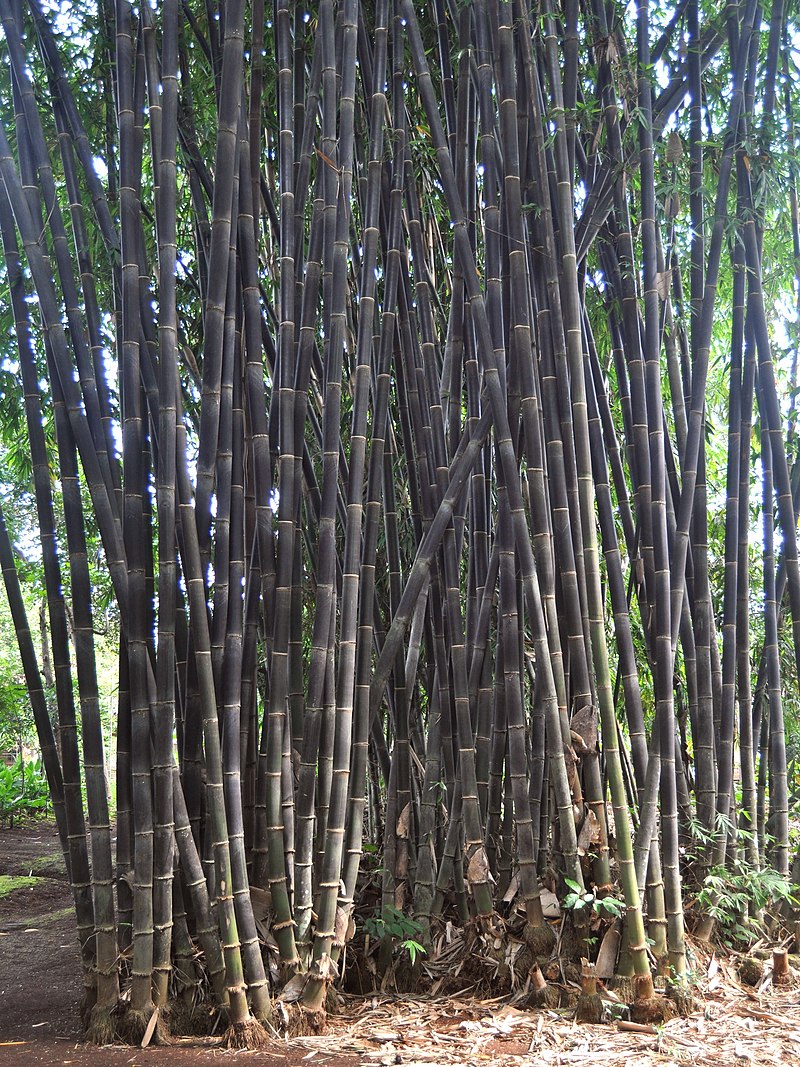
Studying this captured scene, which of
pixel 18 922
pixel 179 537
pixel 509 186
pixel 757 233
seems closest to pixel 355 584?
pixel 179 537

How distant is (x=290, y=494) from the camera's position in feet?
7.01

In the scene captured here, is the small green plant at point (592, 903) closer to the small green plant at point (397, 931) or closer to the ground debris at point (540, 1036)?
the ground debris at point (540, 1036)

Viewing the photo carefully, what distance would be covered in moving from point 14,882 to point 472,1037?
3229 mm

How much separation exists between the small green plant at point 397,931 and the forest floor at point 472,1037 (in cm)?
12

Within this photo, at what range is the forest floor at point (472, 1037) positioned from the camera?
6.06ft

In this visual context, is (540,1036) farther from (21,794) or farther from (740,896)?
(21,794)

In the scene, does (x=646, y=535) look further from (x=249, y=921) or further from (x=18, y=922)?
(x=18, y=922)

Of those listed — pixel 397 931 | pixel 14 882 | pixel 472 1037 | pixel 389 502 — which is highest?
pixel 389 502

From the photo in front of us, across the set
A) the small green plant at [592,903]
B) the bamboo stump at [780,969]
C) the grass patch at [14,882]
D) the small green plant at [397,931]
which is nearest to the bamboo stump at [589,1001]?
the small green plant at [592,903]

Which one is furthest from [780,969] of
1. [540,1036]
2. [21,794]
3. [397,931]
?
[21,794]

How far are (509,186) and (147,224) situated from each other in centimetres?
140

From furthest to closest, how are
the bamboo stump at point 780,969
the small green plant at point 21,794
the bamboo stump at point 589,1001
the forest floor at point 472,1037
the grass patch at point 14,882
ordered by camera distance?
the small green plant at point 21,794, the grass patch at point 14,882, the bamboo stump at point 780,969, the bamboo stump at point 589,1001, the forest floor at point 472,1037

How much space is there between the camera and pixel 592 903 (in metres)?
2.08

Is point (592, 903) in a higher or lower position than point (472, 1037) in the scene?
higher
